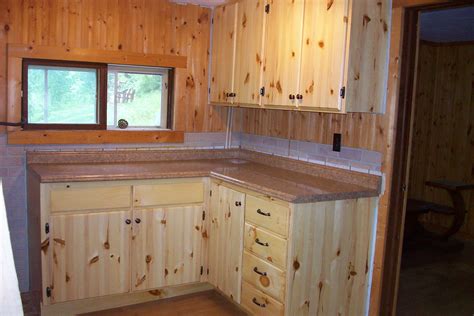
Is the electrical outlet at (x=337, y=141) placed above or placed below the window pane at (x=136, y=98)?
below

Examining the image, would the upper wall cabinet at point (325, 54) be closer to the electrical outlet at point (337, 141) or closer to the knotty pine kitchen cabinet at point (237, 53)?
the knotty pine kitchen cabinet at point (237, 53)

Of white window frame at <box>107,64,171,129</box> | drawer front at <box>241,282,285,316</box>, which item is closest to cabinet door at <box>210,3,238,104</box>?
white window frame at <box>107,64,171,129</box>

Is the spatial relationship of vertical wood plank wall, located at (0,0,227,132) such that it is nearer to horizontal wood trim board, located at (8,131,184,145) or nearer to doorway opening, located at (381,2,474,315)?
horizontal wood trim board, located at (8,131,184,145)

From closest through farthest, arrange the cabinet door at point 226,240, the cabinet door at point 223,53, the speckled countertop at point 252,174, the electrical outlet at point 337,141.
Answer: the speckled countertop at point 252,174
the cabinet door at point 226,240
the electrical outlet at point 337,141
the cabinet door at point 223,53

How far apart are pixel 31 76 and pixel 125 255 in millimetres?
1450

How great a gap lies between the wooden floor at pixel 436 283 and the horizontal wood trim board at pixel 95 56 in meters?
2.49

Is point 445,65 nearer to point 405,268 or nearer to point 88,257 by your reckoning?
point 405,268

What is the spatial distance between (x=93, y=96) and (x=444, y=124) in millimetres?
4072

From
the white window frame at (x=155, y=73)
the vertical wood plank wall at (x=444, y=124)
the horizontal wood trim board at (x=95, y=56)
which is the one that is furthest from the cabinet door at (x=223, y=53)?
the vertical wood plank wall at (x=444, y=124)

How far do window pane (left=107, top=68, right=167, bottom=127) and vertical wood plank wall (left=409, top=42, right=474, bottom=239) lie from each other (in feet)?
11.0

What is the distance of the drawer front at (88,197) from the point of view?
3105mm

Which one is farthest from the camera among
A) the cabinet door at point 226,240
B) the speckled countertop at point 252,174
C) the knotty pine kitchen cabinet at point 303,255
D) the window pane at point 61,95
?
the window pane at point 61,95

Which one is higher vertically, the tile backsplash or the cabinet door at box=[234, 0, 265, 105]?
the cabinet door at box=[234, 0, 265, 105]

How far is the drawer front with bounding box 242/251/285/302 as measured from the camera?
2906 millimetres
